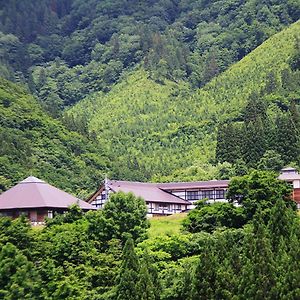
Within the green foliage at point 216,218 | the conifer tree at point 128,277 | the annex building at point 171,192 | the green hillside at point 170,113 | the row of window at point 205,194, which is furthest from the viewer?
the green hillside at point 170,113

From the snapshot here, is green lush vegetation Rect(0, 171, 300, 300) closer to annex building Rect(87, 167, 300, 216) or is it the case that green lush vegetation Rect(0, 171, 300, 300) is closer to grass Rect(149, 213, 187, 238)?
grass Rect(149, 213, 187, 238)

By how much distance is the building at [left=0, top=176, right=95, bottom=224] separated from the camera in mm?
79188

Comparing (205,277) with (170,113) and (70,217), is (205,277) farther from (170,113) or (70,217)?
(170,113)

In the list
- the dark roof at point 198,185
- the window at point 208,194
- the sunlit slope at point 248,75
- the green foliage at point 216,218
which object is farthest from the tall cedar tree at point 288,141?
the sunlit slope at point 248,75

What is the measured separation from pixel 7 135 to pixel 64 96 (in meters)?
69.4

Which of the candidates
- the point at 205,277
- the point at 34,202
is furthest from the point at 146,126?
the point at 205,277

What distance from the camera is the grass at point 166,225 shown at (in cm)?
7369

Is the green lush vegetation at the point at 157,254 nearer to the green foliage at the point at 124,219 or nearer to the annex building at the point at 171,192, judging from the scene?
the green foliage at the point at 124,219

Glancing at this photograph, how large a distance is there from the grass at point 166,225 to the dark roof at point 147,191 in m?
4.90

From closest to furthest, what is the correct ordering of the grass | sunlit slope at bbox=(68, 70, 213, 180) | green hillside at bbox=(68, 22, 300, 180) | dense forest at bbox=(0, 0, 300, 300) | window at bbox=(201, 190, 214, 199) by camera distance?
dense forest at bbox=(0, 0, 300, 300) → the grass → window at bbox=(201, 190, 214, 199) → sunlit slope at bbox=(68, 70, 213, 180) → green hillside at bbox=(68, 22, 300, 180)

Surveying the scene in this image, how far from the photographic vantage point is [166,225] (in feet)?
254

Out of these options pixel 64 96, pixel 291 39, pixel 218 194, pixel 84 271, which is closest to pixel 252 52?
pixel 291 39

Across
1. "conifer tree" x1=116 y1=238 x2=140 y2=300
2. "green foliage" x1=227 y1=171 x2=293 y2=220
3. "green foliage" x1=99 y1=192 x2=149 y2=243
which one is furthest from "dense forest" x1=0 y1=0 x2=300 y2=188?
"conifer tree" x1=116 y1=238 x2=140 y2=300

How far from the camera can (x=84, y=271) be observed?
64375 mm
